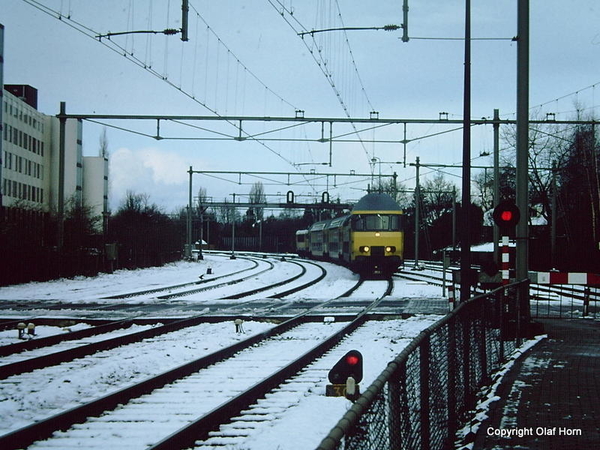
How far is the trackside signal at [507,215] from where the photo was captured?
45.2ft

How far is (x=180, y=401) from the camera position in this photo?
8.46m

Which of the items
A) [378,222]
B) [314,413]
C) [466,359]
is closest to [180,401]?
[314,413]

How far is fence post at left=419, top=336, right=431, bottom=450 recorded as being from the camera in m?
5.21

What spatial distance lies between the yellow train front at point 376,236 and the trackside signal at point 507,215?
22.8 m

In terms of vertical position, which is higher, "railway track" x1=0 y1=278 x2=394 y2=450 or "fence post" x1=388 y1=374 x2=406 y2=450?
"fence post" x1=388 y1=374 x2=406 y2=450

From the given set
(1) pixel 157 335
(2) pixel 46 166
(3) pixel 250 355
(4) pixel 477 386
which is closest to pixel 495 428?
(4) pixel 477 386

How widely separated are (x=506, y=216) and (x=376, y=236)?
906 inches

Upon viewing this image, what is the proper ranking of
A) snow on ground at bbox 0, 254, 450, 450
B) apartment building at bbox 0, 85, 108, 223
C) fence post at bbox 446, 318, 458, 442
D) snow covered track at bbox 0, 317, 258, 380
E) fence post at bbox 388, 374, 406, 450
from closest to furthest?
fence post at bbox 388, 374, 406, 450, fence post at bbox 446, 318, 458, 442, snow on ground at bbox 0, 254, 450, 450, snow covered track at bbox 0, 317, 258, 380, apartment building at bbox 0, 85, 108, 223

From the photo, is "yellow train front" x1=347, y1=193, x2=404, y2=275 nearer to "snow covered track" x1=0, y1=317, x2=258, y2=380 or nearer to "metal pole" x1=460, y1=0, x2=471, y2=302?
"snow covered track" x1=0, y1=317, x2=258, y2=380

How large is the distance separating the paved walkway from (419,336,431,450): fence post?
2.89 feet

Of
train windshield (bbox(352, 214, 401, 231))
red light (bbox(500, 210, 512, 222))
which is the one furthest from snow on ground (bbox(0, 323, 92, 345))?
train windshield (bbox(352, 214, 401, 231))

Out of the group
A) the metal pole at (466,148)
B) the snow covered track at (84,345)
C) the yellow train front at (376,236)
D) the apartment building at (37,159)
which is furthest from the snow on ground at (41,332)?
the apartment building at (37,159)

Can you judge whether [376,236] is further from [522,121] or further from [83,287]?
[522,121]

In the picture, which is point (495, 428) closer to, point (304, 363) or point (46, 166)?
point (304, 363)
